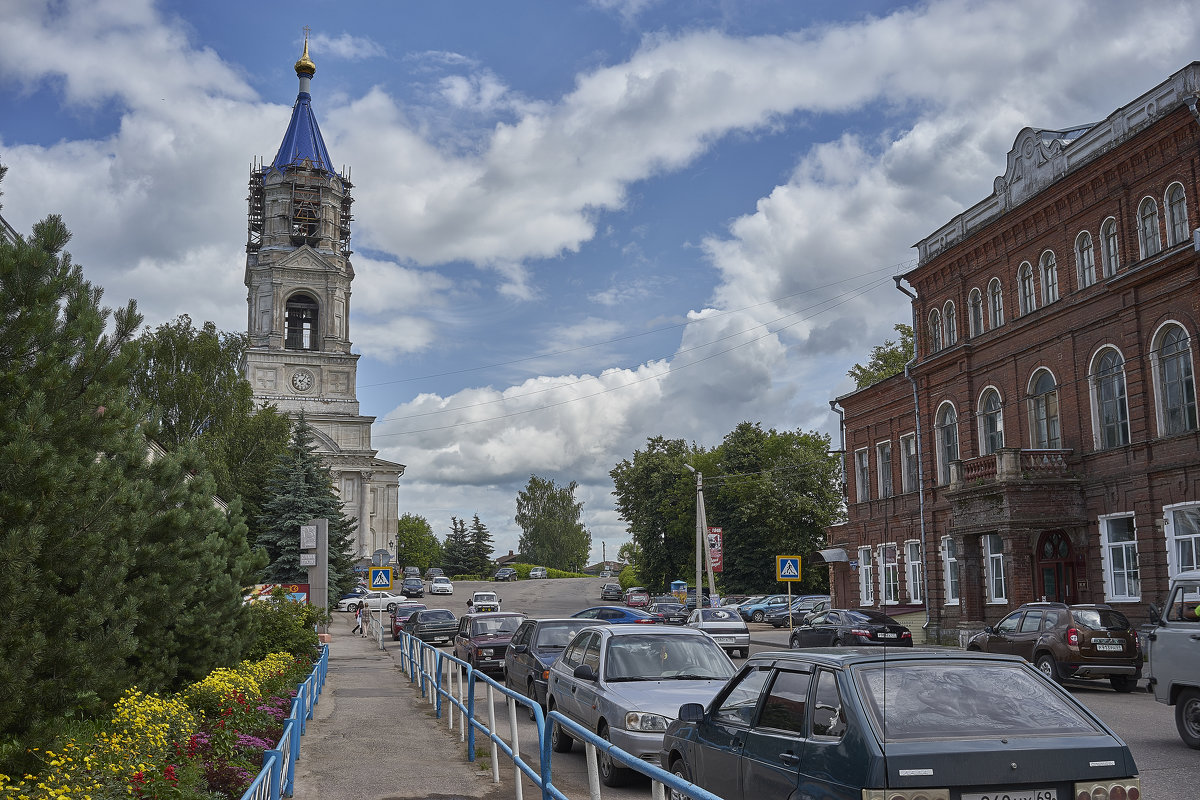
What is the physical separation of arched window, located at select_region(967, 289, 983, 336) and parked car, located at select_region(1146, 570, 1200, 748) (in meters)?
21.9

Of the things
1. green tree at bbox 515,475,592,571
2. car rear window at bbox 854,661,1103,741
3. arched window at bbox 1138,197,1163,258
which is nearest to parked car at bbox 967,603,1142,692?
arched window at bbox 1138,197,1163,258

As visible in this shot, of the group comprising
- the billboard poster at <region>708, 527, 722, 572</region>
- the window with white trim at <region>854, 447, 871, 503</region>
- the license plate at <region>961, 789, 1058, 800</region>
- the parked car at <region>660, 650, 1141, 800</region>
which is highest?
the window with white trim at <region>854, 447, 871, 503</region>

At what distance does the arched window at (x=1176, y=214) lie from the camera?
82.1 feet

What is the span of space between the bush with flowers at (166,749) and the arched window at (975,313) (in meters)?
27.8

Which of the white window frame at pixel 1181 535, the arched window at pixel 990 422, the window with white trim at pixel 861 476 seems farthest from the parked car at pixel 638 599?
the white window frame at pixel 1181 535

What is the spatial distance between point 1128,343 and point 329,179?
75.5 metres

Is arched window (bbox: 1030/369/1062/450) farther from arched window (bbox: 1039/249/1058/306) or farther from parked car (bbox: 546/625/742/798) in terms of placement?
parked car (bbox: 546/625/742/798)

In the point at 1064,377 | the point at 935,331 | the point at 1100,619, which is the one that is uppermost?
the point at 935,331

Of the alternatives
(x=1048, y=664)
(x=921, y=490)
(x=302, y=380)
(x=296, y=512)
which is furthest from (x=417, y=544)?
(x=1048, y=664)

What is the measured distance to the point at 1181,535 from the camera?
2473 centimetres

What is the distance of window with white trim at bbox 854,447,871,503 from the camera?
138 feet

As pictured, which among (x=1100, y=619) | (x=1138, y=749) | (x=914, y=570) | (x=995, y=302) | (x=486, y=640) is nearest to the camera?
(x=1138, y=749)

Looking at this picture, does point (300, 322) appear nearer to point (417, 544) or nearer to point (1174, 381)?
point (417, 544)

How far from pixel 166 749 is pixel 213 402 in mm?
49960
